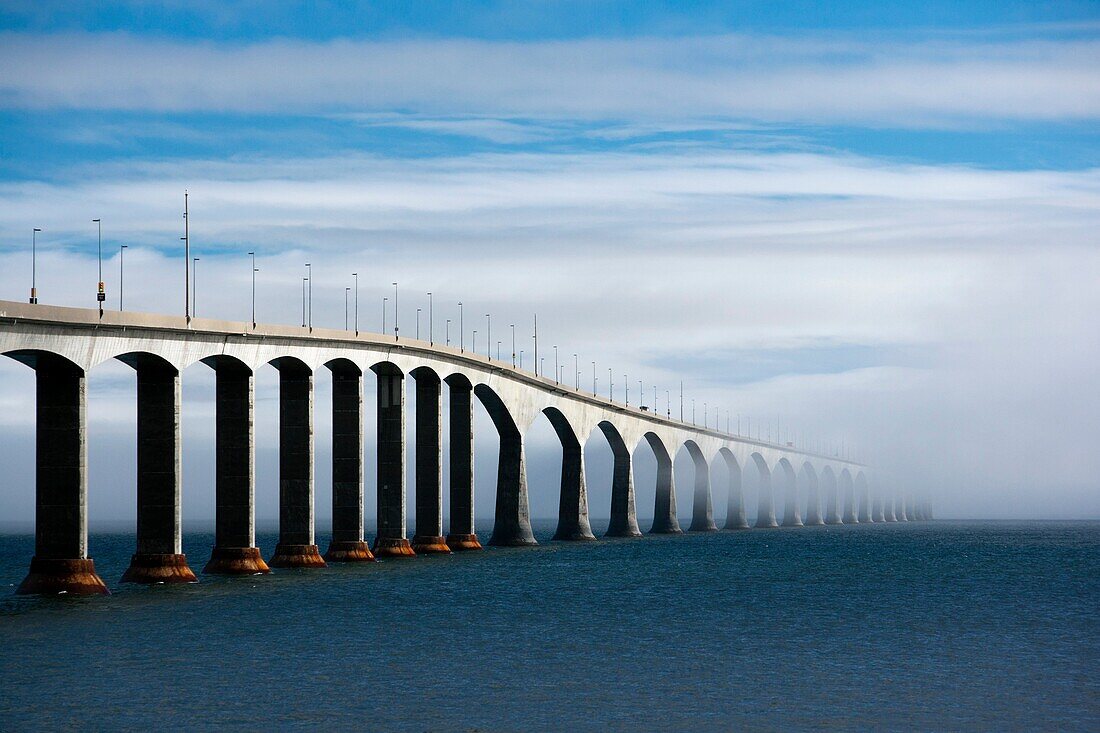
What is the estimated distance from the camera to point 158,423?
217ft

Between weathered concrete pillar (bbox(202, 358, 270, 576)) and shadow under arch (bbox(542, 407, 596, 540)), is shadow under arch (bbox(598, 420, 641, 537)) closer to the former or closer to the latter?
shadow under arch (bbox(542, 407, 596, 540))

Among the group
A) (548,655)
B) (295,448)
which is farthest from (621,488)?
(548,655)

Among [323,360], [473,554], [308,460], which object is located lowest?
[473,554]

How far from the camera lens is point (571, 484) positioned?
135000 mm

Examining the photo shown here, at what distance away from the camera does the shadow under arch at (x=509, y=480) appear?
115 m

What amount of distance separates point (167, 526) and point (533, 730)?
36.5m

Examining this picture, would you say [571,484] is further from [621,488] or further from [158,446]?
[158,446]

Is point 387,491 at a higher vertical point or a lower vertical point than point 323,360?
lower

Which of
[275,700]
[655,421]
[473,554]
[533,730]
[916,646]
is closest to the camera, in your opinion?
[533,730]

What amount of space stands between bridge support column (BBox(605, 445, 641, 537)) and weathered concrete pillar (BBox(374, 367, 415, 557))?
5648cm

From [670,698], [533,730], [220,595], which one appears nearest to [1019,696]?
[670,698]

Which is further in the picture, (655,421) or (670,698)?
(655,421)

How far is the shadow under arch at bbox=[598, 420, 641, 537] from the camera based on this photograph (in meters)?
148

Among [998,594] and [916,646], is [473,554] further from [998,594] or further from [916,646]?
[916,646]
